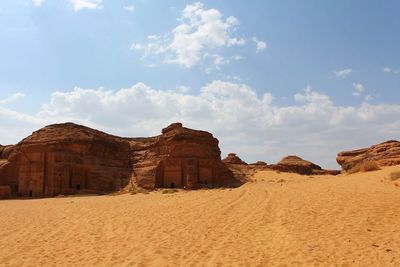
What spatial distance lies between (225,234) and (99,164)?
34.6 m

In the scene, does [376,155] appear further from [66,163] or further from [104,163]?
[66,163]

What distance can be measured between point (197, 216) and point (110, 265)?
700cm

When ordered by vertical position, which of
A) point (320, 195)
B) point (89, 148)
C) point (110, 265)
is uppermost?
point (89, 148)

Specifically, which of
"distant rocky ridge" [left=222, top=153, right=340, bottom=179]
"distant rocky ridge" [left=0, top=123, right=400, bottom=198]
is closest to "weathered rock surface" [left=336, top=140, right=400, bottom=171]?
"distant rocky ridge" [left=0, top=123, right=400, bottom=198]

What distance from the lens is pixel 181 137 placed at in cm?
4375

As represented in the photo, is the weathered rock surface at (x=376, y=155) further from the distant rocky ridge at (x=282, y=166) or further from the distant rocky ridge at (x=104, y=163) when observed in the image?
the distant rocky ridge at (x=282, y=166)

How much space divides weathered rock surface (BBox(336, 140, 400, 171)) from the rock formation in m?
12.0

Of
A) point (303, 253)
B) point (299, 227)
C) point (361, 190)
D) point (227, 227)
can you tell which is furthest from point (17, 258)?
point (361, 190)

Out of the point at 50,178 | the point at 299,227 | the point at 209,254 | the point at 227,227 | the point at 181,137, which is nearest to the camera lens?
the point at 209,254

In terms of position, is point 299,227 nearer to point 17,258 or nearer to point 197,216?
point 197,216

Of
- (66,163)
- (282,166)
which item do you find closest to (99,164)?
(66,163)

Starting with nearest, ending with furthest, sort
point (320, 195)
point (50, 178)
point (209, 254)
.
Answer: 1. point (209, 254)
2. point (320, 195)
3. point (50, 178)

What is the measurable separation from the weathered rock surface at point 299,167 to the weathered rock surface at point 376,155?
87.6 feet

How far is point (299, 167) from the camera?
6806 centimetres
